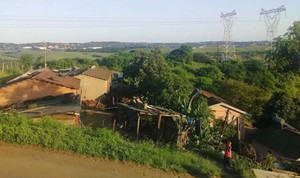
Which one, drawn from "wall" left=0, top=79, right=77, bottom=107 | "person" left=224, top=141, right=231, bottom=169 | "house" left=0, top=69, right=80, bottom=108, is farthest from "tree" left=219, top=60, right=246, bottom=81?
"person" left=224, top=141, right=231, bottom=169

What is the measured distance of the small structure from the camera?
18.2 meters

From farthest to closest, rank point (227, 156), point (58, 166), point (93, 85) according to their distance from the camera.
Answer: point (93, 85) < point (227, 156) < point (58, 166)

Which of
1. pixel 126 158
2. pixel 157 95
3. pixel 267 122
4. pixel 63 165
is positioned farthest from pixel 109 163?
pixel 267 122

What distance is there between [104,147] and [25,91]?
16.4 m

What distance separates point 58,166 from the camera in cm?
1282

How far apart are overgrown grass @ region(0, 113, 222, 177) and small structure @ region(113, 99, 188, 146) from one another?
3123 millimetres

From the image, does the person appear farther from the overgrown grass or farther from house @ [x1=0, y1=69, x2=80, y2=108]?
house @ [x1=0, y1=69, x2=80, y2=108]

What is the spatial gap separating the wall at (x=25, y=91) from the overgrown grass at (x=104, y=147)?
13.7m

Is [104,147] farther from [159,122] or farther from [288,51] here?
[288,51]

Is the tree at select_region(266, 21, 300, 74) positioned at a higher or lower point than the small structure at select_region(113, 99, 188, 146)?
higher

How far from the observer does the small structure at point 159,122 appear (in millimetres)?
18219

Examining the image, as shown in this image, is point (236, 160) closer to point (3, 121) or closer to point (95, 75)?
point (3, 121)

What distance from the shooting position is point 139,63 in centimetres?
3962

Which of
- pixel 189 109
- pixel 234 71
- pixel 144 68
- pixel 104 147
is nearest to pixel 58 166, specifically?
pixel 104 147
